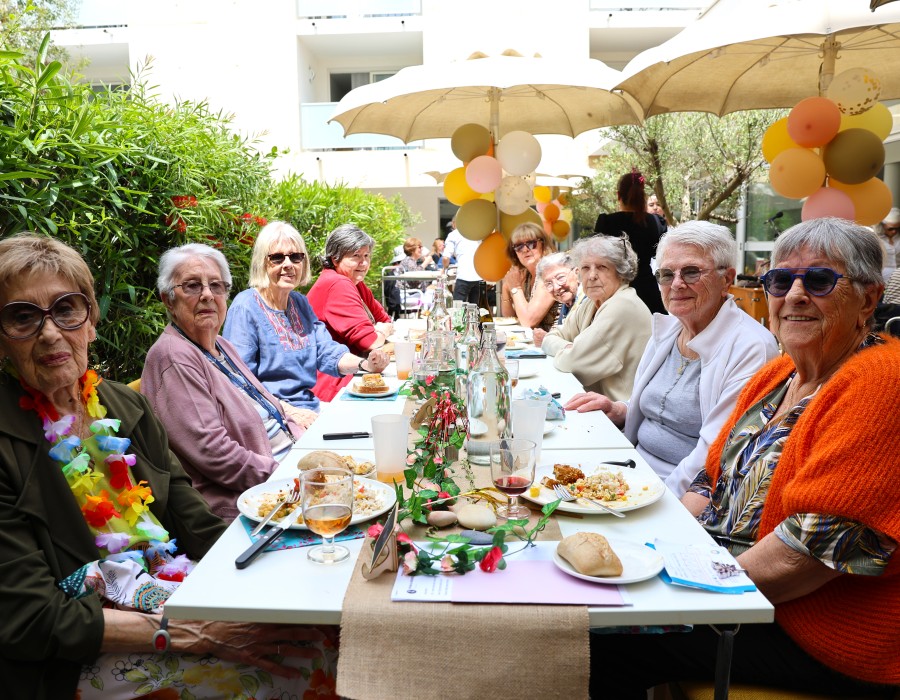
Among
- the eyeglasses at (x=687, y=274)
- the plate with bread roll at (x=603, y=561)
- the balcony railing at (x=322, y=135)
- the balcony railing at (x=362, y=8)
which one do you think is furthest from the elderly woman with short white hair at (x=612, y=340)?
the balcony railing at (x=362, y=8)

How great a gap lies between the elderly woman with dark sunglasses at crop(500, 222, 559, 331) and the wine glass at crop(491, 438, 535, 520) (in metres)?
3.90

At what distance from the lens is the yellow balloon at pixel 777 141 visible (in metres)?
4.72

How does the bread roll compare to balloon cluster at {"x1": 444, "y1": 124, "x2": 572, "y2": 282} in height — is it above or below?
below

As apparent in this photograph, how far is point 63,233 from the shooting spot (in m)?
2.86

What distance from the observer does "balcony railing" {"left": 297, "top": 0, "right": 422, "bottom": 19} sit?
16188mm

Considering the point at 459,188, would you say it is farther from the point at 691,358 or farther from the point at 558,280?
the point at 691,358

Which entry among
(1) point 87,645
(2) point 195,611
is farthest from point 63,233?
(2) point 195,611

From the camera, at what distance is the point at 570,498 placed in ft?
5.72

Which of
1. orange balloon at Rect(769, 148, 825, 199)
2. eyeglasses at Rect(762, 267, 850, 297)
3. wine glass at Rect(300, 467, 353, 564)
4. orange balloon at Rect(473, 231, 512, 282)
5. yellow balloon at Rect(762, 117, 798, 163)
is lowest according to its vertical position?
wine glass at Rect(300, 467, 353, 564)

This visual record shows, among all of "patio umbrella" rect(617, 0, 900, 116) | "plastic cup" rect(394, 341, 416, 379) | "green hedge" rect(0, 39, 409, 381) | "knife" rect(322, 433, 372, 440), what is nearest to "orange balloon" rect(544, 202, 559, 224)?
"patio umbrella" rect(617, 0, 900, 116)

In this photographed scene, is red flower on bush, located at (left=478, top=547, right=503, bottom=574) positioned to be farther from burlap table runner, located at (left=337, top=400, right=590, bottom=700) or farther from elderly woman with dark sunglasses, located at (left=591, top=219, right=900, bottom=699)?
elderly woman with dark sunglasses, located at (left=591, top=219, right=900, bottom=699)

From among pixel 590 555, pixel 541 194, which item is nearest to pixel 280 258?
pixel 590 555

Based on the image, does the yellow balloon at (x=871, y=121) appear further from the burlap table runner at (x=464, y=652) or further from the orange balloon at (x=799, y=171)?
the burlap table runner at (x=464, y=652)

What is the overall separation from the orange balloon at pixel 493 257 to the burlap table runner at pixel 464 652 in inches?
205
